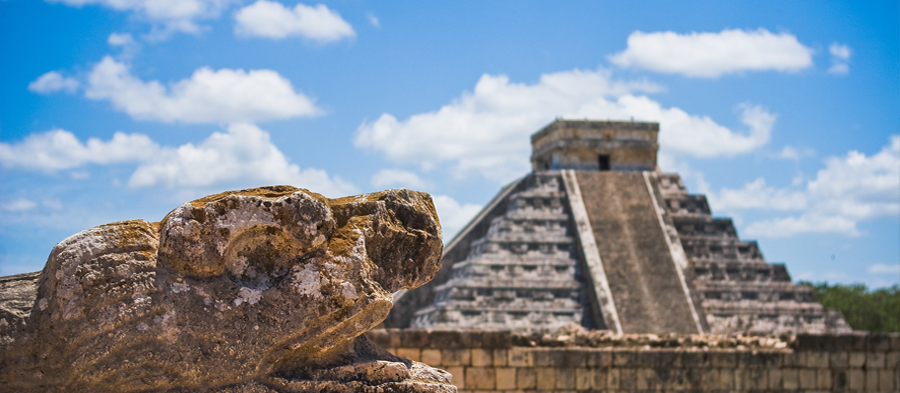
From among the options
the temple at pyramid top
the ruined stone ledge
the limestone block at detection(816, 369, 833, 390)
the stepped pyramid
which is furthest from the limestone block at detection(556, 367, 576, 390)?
the temple at pyramid top

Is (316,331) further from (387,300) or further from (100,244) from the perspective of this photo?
(100,244)

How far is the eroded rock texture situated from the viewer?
351cm

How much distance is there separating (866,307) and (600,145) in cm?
2001

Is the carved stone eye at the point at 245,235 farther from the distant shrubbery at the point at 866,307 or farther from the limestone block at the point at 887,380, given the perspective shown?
the distant shrubbery at the point at 866,307

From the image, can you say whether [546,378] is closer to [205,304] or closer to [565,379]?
[565,379]

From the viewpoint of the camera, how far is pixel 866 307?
4525 cm

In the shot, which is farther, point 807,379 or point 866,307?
point 866,307

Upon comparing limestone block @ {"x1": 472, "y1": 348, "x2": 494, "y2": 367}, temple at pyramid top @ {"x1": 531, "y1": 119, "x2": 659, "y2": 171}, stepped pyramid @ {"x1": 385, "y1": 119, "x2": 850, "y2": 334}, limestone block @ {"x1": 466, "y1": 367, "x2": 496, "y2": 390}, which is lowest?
limestone block @ {"x1": 466, "y1": 367, "x2": 496, "y2": 390}

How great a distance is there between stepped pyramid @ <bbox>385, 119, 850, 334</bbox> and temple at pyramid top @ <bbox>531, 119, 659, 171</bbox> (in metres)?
0.05

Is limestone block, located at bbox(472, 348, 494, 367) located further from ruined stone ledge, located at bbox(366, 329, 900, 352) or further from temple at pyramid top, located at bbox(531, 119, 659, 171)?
temple at pyramid top, located at bbox(531, 119, 659, 171)

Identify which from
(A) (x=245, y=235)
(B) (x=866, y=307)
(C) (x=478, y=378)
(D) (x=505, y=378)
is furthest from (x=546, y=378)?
(B) (x=866, y=307)

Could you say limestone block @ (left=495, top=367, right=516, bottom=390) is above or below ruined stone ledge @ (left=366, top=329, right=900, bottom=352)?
below

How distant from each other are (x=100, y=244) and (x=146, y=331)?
0.36 m

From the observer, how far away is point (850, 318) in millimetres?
44656
